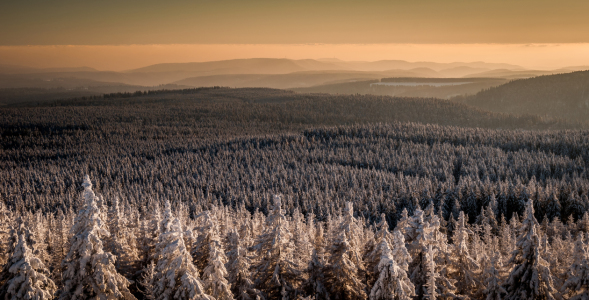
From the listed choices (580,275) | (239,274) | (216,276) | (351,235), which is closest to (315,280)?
(351,235)

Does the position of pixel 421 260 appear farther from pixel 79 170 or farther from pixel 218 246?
pixel 79 170

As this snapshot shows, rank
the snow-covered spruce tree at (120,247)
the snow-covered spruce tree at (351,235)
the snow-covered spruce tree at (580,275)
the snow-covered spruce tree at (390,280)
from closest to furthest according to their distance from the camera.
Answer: the snow-covered spruce tree at (390,280) → the snow-covered spruce tree at (580,275) → the snow-covered spruce tree at (351,235) → the snow-covered spruce tree at (120,247)

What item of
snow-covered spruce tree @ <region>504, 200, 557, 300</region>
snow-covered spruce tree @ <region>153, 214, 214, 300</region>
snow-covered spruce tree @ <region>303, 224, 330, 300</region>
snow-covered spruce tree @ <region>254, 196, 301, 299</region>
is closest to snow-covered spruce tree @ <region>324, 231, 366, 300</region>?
snow-covered spruce tree @ <region>303, 224, 330, 300</region>

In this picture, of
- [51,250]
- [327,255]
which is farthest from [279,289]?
[51,250]

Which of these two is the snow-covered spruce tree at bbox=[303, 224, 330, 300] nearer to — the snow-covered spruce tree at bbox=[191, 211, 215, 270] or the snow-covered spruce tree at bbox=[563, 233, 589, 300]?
the snow-covered spruce tree at bbox=[191, 211, 215, 270]

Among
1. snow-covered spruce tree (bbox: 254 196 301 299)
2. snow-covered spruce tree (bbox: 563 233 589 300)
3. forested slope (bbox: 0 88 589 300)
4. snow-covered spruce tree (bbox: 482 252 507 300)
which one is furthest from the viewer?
snow-covered spruce tree (bbox: 254 196 301 299)

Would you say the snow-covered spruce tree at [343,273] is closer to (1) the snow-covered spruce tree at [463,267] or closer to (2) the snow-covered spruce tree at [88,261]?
(1) the snow-covered spruce tree at [463,267]

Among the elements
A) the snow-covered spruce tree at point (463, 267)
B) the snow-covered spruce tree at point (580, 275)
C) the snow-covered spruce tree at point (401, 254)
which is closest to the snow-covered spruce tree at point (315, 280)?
the snow-covered spruce tree at point (401, 254)
